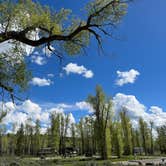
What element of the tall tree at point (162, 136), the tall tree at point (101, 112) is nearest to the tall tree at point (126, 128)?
the tall tree at point (101, 112)

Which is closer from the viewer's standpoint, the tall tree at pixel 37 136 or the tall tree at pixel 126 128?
the tall tree at pixel 126 128

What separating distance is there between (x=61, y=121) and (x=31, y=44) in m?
53.7

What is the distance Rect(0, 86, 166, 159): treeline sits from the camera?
44.3 meters

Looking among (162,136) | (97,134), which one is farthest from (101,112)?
(162,136)

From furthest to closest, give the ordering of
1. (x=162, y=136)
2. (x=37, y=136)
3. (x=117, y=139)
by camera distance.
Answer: (x=162, y=136) < (x=37, y=136) < (x=117, y=139)

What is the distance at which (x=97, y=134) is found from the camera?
45.2m

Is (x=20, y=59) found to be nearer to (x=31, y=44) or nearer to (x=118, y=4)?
(x=31, y=44)

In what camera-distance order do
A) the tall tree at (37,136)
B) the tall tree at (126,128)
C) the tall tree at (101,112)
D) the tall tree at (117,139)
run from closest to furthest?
the tall tree at (101,112)
the tall tree at (117,139)
the tall tree at (126,128)
the tall tree at (37,136)

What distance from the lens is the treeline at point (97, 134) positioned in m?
44.3

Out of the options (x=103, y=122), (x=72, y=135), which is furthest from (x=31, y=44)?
(x=72, y=135)

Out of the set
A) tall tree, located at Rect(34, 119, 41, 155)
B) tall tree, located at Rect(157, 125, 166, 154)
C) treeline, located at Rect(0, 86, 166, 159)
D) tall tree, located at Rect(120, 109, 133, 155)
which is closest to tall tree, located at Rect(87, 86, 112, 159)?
treeline, located at Rect(0, 86, 166, 159)

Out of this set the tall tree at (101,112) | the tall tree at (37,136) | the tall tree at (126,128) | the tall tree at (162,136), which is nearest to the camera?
the tall tree at (101,112)

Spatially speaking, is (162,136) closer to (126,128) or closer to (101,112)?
(126,128)

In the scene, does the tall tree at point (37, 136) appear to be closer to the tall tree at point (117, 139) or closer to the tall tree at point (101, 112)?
the tall tree at point (117, 139)
